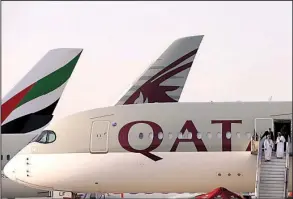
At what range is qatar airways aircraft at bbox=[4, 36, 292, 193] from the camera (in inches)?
704

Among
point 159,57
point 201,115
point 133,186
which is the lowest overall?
point 133,186

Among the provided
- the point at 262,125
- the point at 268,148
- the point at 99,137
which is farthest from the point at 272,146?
the point at 99,137

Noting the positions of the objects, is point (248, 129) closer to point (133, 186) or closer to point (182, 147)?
point (182, 147)

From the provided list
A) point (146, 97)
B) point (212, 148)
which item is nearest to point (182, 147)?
point (212, 148)

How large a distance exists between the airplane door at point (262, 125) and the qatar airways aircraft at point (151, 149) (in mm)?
34

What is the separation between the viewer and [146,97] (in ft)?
82.8

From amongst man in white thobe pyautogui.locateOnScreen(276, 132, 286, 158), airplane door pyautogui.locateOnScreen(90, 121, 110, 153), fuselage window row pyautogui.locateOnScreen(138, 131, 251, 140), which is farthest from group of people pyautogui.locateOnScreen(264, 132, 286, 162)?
airplane door pyautogui.locateOnScreen(90, 121, 110, 153)

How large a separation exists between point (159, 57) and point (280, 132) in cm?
1086

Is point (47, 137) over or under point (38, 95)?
under

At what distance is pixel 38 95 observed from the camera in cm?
2872

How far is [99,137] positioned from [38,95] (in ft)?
36.7

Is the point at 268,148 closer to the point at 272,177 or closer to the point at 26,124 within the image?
the point at 272,177

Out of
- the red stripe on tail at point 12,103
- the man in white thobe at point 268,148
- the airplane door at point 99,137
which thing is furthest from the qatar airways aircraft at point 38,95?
the man in white thobe at point 268,148

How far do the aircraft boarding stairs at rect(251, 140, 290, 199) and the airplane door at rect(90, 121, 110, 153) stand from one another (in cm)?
518
